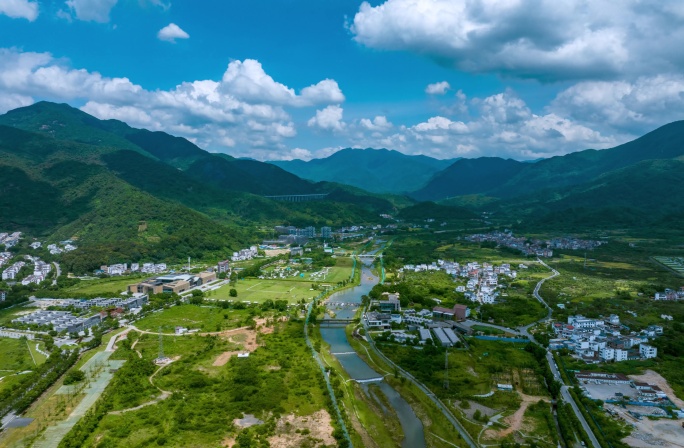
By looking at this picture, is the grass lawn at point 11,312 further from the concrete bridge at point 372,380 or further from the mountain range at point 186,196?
the concrete bridge at point 372,380

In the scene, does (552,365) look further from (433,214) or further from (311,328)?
(433,214)

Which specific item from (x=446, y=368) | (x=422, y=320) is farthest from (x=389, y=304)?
(x=446, y=368)

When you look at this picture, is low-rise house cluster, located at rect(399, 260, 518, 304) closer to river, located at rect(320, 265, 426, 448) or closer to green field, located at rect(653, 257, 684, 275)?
river, located at rect(320, 265, 426, 448)

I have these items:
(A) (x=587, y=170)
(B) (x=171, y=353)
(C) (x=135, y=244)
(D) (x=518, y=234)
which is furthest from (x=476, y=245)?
(A) (x=587, y=170)

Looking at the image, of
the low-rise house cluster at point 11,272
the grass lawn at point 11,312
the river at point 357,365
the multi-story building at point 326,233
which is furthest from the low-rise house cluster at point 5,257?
the multi-story building at point 326,233

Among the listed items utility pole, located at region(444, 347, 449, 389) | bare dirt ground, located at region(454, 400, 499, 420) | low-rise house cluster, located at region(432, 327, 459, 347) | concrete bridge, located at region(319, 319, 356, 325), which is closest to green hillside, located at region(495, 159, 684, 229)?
low-rise house cluster, located at region(432, 327, 459, 347)
